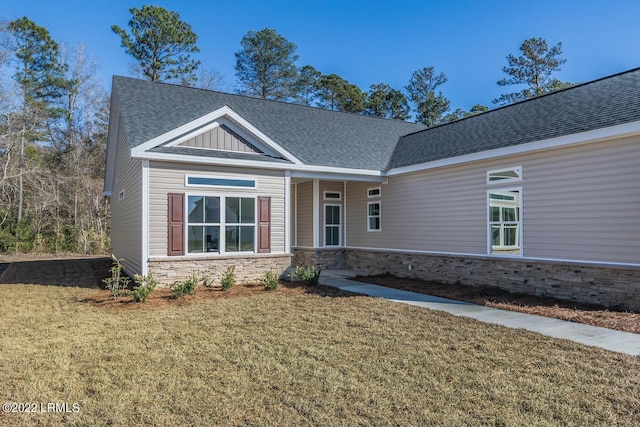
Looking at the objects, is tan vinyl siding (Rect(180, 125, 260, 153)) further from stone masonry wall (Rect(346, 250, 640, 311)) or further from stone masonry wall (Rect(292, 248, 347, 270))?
stone masonry wall (Rect(346, 250, 640, 311))

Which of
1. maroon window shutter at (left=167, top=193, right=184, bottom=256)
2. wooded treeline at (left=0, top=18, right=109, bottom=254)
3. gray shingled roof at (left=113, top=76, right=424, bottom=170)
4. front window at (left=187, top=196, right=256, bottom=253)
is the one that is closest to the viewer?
maroon window shutter at (left=167, top=193, right=184, bottom=256)

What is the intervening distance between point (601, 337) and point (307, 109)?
12.9 meters

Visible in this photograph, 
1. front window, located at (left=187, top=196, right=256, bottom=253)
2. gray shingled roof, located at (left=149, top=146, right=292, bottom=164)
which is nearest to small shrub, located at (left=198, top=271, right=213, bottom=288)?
front window, located at (left=187, top=196, right=256, bottom=253)

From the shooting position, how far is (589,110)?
8758mm

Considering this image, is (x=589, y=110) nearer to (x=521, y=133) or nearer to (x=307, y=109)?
(x=521, y=133)

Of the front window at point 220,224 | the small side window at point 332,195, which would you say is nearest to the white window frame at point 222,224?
the front window at point 220,224

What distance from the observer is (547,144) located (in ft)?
28.1

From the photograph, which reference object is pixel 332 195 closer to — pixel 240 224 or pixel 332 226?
pixel 332 226

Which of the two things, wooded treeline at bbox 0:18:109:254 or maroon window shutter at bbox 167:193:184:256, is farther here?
wooded treeline at bbox 0:18:109:254

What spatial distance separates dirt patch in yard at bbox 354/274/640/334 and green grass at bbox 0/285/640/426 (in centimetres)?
168

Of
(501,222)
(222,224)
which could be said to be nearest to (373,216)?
(501,222)

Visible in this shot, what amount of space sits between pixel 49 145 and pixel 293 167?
20812mm

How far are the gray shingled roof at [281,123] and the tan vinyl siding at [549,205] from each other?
2219 mm

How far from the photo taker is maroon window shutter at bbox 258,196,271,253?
10.6m
